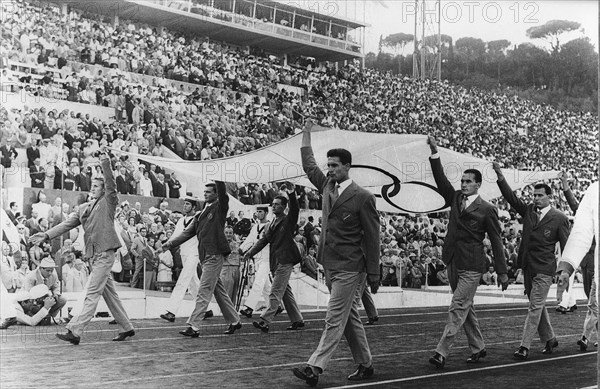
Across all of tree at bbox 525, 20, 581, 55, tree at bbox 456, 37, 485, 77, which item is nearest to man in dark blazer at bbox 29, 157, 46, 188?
tree at bbox 525, 20, 581, 55

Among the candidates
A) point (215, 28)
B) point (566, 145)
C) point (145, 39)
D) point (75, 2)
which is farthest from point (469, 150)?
point (75, 2)

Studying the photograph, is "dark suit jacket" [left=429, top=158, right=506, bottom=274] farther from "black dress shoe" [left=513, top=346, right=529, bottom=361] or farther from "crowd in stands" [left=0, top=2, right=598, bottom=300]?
"crowd in stands" [left=0, top=2, right=598, bottom=300]

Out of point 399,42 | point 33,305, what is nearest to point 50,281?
point 33,305

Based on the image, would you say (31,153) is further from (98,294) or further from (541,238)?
(541,238)

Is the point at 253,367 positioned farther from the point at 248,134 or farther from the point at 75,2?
the point at 75,2

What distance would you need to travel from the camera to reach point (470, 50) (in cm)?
3975

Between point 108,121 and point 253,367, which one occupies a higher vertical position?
point 108,121

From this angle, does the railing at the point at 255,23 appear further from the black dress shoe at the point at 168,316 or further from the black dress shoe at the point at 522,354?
the black dress shoe at the point at 522,354

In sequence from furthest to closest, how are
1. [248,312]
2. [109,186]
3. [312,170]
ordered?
1. [248,312]
2. [109,186]
3. [312,170]

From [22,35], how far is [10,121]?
16.0 ft

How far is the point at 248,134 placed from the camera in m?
23.1

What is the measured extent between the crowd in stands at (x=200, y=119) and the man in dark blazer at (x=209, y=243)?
113 inches

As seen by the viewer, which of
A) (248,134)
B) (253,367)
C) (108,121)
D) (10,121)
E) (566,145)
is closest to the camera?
(253,367)

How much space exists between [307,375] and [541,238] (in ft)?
13.8
